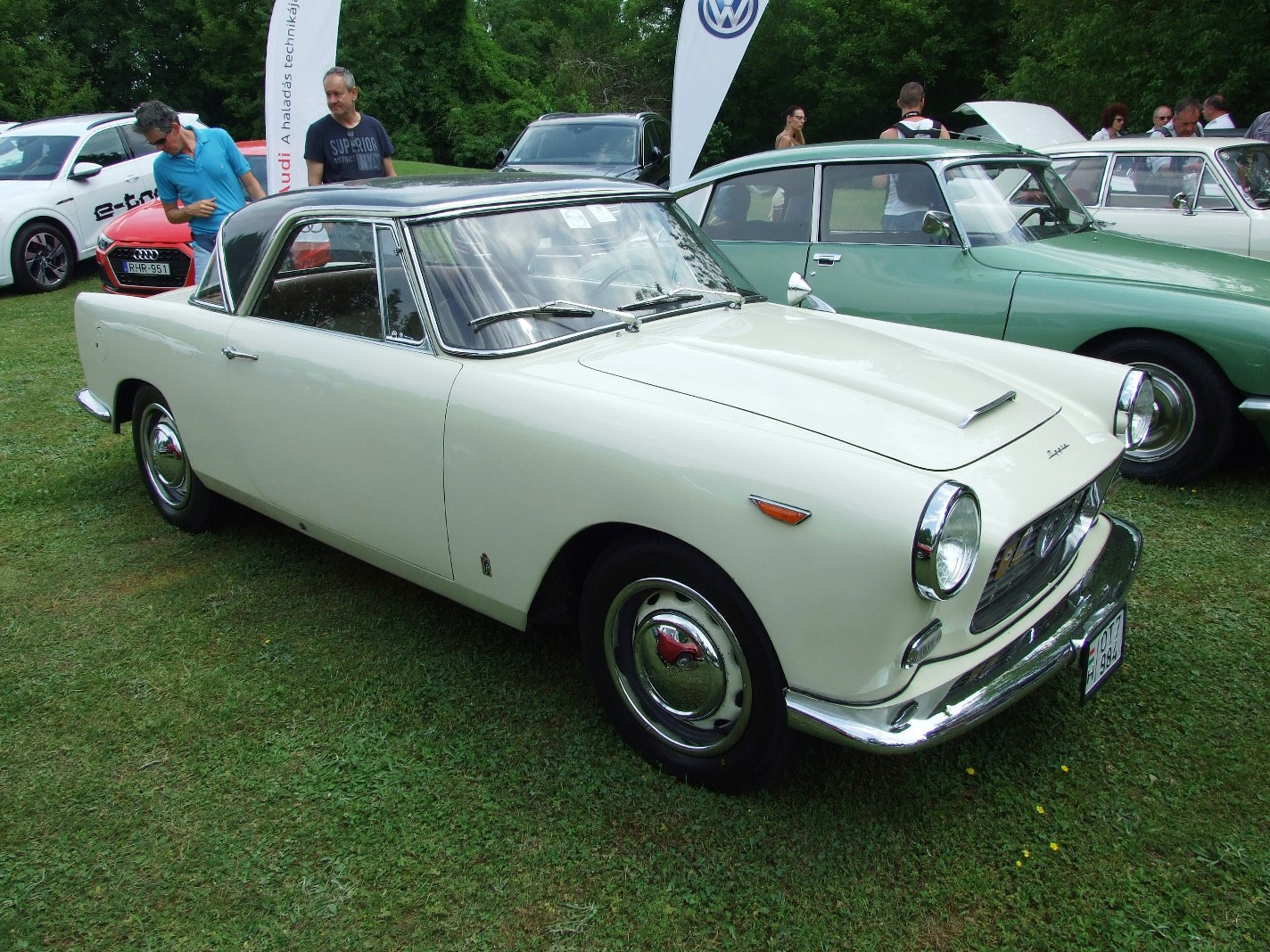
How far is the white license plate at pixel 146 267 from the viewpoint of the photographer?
8102 millimetres

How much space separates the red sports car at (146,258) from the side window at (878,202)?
18.3 feet

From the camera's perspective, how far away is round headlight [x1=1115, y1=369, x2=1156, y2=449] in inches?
114

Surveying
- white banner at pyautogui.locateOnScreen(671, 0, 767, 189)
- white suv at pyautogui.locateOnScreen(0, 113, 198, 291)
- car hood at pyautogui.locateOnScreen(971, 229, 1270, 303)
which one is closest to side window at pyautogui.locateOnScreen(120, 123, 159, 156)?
white suv at pyautogui.locateOnScreen(0, 113, 198, 291)

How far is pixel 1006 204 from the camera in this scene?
502cm

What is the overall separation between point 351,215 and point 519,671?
1.63 metres

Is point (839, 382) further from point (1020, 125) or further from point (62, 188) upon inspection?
point (62, 188)

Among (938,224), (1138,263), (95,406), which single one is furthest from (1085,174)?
(95,406)

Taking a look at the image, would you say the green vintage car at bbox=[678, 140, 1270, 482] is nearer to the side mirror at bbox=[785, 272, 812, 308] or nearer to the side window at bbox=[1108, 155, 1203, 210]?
the side mirror at bbox=[785, 272, 812, 308]

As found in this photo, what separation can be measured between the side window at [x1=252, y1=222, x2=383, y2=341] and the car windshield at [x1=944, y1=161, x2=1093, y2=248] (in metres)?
3.17

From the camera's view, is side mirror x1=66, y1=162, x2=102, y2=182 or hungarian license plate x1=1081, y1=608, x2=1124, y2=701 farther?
side mirror x1=66, y1=162, x2=102, y2=182

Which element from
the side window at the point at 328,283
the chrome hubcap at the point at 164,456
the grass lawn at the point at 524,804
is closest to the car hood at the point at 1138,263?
the grass lawn at the point at 524,804

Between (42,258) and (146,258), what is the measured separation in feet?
8.03

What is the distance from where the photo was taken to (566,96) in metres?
26.4

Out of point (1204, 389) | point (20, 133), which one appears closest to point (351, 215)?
point (1204, 389)
